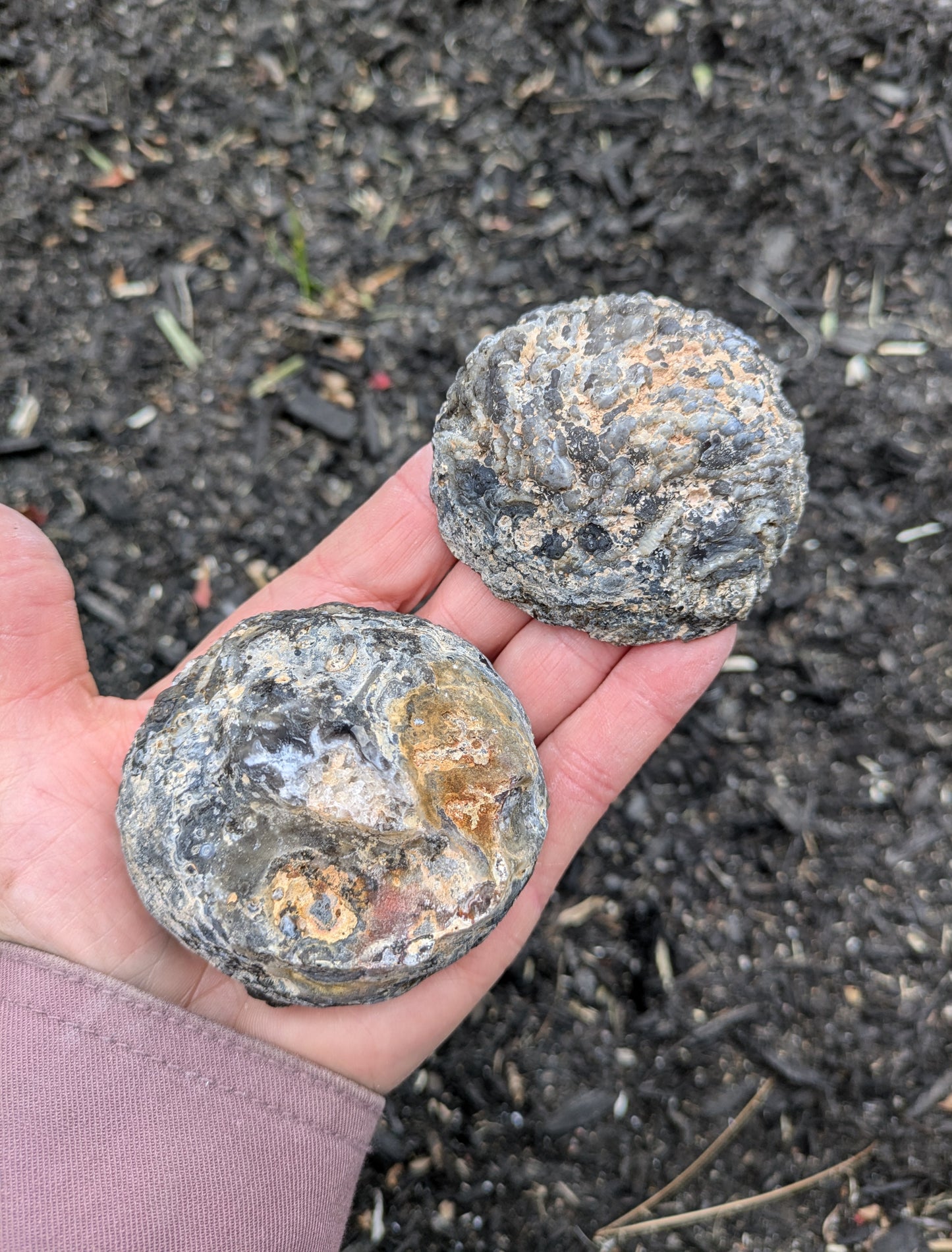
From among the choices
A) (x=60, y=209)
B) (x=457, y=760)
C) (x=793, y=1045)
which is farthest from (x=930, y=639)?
(x=60, y=209)

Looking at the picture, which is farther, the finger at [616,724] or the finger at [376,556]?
the finger at [376,556]

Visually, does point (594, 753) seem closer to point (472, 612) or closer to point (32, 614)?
point (472, 612)

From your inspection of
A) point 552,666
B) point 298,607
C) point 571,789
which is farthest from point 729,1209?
point 298,607

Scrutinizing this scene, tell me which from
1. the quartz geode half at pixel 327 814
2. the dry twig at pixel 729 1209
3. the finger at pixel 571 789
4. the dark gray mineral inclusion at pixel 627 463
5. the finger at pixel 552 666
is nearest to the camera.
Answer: the quartz geode half at pixel 327 814

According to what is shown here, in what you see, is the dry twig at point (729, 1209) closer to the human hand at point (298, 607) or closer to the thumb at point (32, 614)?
the human hand at point (298, 607)

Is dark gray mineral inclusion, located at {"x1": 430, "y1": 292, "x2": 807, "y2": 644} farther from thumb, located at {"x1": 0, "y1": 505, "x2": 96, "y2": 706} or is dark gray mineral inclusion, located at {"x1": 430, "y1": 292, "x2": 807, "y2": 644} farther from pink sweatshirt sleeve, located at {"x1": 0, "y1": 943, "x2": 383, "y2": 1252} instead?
pink sweatshirt sleeve, located at {"x1": 0, "y1": 943, "x2": 383, "y2": 1252}

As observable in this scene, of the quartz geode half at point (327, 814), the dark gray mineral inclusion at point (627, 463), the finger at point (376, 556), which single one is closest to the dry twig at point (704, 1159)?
the quartz geode half at point (327, 814)

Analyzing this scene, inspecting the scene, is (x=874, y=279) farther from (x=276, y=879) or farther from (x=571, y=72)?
(x=276, y=879)
